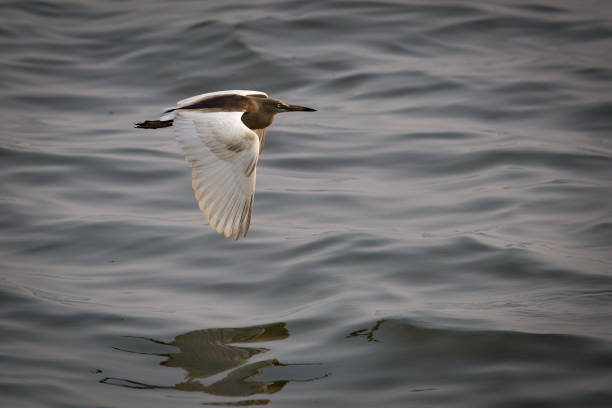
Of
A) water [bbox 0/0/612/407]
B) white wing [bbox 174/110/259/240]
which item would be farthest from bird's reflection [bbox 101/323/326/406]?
white wing [bbox 174/110/259/240]

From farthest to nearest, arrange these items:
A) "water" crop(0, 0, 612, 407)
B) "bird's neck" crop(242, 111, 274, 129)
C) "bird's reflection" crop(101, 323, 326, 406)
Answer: "bird's neck" crop(242, 111, 274, 129) < "water" crop(0, 0, 612, 407) < "bird's reflection" crop(101, 323, 326, 406)

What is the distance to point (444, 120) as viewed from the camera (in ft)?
29.7

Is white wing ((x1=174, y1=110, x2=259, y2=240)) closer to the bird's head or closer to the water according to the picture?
the bird's head

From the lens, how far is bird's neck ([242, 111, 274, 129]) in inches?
202

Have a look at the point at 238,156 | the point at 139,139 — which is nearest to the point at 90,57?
the point at 139,139

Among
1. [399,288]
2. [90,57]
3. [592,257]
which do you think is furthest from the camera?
[90,57]

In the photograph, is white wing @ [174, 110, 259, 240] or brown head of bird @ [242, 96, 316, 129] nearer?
white wing @ [174, 110, 259, 240]

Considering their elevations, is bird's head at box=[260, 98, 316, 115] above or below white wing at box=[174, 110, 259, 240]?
above

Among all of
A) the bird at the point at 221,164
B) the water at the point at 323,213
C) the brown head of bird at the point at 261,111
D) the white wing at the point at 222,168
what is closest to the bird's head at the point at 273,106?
the brown head of bird at the point at 261,111

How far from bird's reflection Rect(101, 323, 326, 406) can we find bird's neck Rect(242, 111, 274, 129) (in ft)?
4.09

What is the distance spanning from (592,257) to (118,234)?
11.9 feet

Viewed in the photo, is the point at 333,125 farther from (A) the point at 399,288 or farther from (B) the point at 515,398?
(B) the point at 515,398

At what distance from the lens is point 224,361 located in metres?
4.77

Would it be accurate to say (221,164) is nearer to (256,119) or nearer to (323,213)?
(256,119)
